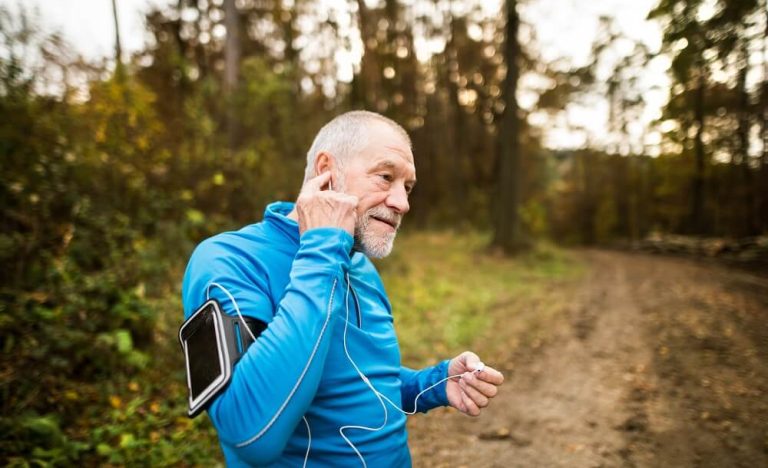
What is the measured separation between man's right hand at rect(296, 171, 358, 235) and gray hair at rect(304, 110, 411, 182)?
0.27 m

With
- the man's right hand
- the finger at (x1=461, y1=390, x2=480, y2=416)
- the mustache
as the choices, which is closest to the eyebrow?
the mustache

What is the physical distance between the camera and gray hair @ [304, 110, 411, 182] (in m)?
1.70

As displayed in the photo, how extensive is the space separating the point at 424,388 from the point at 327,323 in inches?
34.4

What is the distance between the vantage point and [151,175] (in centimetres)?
662

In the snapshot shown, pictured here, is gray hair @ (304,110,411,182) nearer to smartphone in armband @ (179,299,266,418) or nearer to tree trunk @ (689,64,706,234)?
smartphone in armband @ (179,299,266,418)

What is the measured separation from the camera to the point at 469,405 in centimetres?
174

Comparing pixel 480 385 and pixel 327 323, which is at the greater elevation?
pixel 327 323

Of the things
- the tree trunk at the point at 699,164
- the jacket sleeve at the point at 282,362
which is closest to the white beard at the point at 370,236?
the jacket sleeve at the point at 282,362

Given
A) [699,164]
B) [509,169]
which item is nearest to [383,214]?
[509,169]

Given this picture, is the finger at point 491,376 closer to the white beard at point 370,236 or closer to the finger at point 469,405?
the finger at point 469,405

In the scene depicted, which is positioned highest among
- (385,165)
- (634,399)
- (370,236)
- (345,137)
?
(345,137)

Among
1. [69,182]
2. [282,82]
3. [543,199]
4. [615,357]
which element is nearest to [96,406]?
[69,182]

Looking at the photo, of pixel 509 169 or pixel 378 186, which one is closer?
pixel 378 186

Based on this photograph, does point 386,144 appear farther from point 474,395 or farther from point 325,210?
point 474,395
